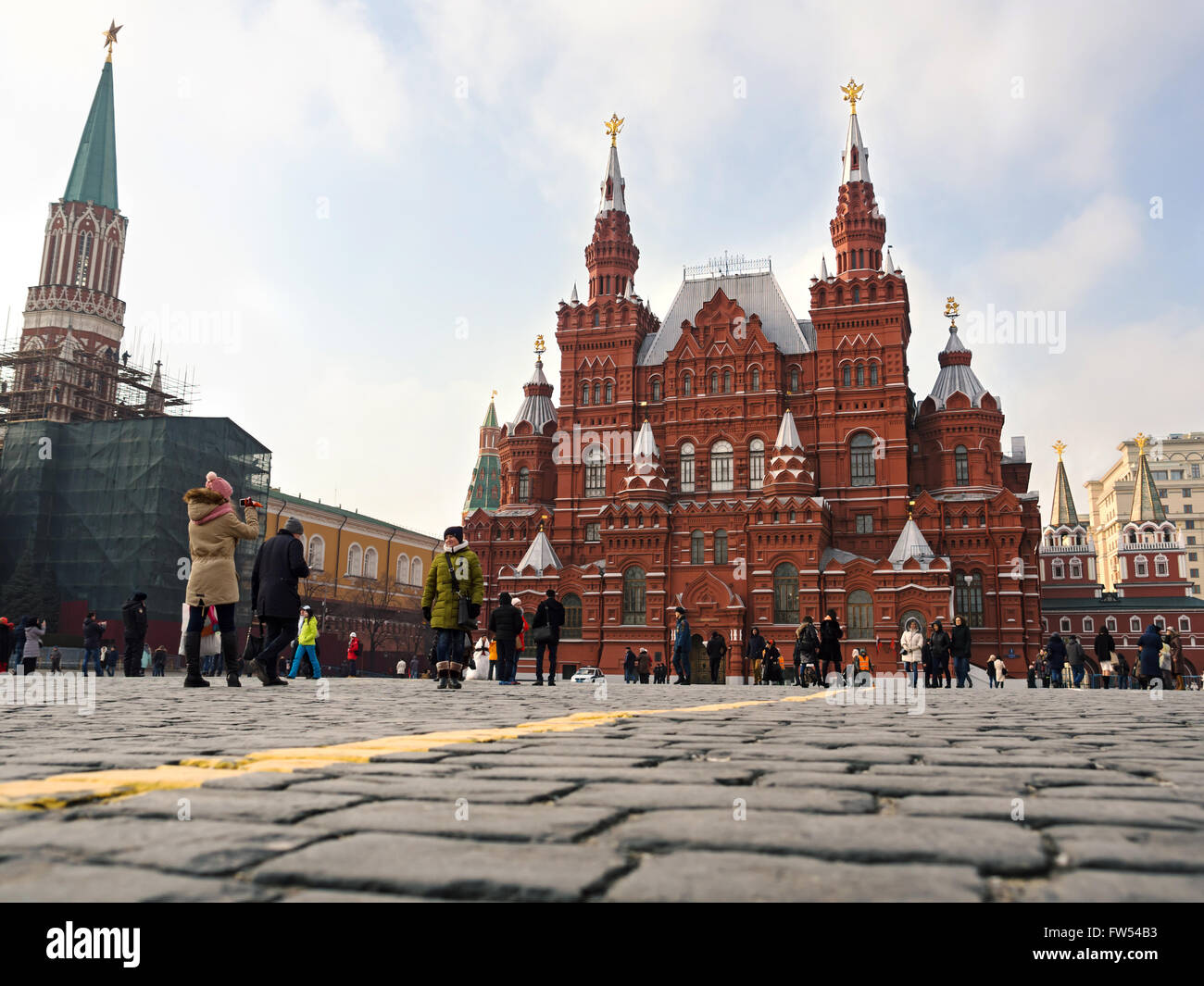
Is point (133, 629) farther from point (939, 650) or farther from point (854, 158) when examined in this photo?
point (854, 158)

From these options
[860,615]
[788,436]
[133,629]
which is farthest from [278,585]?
[788,436]

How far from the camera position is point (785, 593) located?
3966 cm

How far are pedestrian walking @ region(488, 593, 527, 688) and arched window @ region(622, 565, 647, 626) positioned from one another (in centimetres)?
2634

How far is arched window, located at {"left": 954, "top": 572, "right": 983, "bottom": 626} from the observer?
1563 inches

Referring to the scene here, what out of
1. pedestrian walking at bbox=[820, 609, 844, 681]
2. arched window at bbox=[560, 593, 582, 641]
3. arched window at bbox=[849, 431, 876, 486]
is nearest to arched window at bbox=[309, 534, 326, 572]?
arched window at bbox=[560, 593, 582, 641]

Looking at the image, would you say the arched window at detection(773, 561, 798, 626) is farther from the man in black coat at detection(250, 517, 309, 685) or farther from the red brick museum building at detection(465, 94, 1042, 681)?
the man in black coat at detection(250, 517, 309, 685)

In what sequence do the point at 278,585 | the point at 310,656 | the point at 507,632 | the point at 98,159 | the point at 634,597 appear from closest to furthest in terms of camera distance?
the point at 278,585
the point at 507,632
the point at 310,656
the point at 634,597
the point at 98,159

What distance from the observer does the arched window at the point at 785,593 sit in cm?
3934

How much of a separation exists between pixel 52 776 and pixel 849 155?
158ft

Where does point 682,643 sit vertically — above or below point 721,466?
below

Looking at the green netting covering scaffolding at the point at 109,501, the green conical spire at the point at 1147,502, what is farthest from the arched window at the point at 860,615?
the green conical spire at the point at 1147,502

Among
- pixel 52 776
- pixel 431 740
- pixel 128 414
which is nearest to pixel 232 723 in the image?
pixel 431 740

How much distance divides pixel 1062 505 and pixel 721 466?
4493 cm

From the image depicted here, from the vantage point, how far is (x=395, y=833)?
2.11 metres
